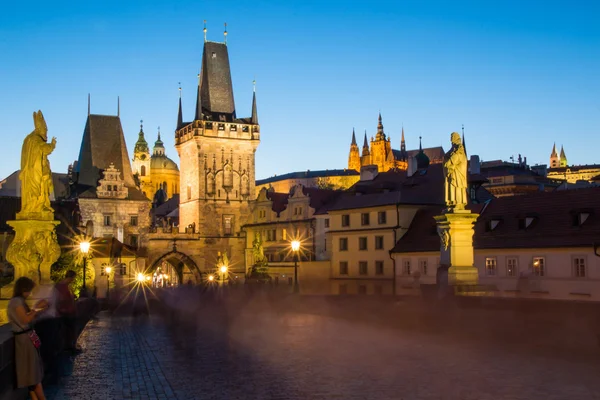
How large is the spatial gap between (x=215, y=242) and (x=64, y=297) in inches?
2996

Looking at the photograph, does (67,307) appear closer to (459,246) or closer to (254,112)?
(459,246)

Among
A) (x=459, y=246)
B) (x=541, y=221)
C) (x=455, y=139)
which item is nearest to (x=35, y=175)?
(x=459, y=246)

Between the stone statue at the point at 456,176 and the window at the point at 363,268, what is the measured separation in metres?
40.3

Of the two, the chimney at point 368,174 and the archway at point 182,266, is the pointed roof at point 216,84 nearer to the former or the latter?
the chimney at point 368,174

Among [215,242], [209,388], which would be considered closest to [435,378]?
[209,388]

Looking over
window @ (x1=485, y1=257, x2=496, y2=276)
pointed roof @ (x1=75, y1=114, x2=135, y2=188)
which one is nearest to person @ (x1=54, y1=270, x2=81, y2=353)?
window @ (x1=485, y1=257, x2=496, y2=276)

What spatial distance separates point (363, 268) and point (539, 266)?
853 inches

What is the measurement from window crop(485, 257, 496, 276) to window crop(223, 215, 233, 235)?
4929cm

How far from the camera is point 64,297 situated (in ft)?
→ 58.0

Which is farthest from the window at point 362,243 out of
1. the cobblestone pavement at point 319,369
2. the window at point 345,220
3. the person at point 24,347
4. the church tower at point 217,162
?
the person at point 24,347

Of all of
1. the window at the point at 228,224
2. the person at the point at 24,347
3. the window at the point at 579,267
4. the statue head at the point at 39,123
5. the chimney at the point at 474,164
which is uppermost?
the chimney at the point at 474,164

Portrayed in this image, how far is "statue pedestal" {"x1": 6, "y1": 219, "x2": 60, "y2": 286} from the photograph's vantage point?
19000 mm

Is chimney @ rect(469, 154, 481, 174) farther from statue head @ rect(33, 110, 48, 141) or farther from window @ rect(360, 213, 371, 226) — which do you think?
statue head @ rect(33, 110, 48, 141)

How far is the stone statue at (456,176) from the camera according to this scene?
80.6ft
